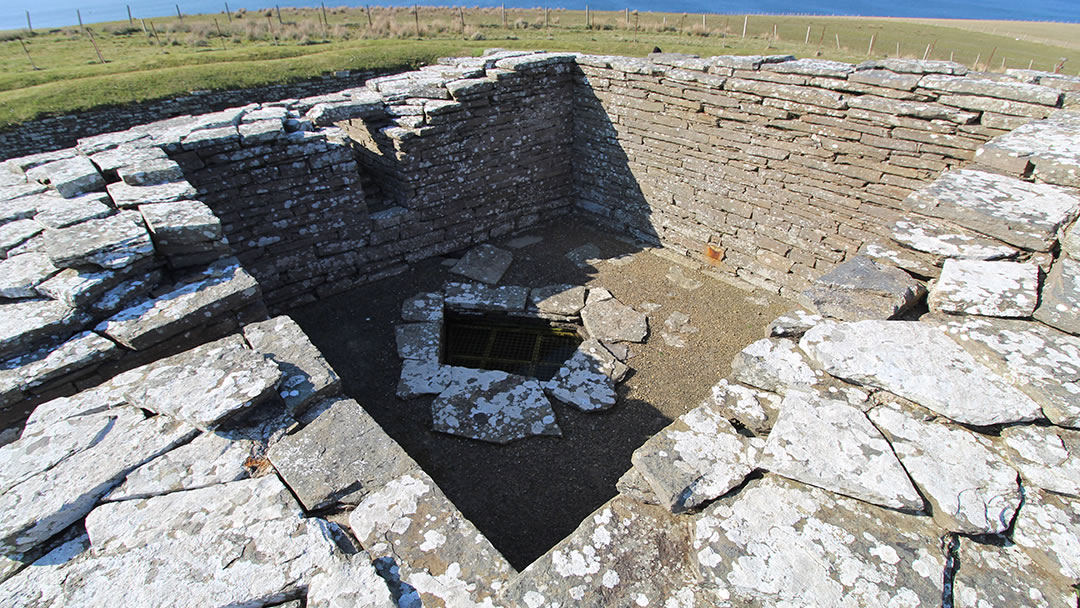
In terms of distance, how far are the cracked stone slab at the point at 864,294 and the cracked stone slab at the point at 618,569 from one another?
5.72 ft

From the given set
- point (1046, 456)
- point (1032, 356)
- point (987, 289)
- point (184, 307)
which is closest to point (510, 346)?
point (184, 307)

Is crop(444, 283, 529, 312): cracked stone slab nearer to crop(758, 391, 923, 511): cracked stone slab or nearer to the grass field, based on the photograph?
crop(758, 391, 923, 511): cracked stone slab

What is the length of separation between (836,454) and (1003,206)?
244cm

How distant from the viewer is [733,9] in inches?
3108

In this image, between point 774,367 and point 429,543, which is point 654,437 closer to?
point 774,367

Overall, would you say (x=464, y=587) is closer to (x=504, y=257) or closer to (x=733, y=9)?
(x=504, y=257)

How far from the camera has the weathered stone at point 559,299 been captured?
6.93 metres

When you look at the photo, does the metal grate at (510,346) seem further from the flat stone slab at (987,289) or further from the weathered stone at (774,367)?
the flat stone slab at (987,289)

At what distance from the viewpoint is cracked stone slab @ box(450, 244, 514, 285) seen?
25.0 feet

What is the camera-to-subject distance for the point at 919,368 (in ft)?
9.07

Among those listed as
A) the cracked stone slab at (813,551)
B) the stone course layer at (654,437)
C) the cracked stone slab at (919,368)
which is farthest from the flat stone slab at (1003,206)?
the cracked stone slab at (813,551)

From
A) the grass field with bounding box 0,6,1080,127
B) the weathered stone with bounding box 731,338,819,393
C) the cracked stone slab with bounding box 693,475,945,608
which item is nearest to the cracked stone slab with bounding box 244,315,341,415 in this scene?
the cracked stone slab with bounding box 693,475,945,608

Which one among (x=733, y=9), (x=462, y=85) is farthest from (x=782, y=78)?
(x=733, y=9)

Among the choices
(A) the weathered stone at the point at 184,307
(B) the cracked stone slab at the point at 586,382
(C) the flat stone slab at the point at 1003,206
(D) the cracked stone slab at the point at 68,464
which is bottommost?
(B) the cracked stone slab at the point at 586,382
